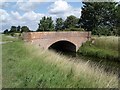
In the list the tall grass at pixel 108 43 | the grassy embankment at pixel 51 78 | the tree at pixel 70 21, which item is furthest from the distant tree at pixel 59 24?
the grassy embankment at pixel 51 78

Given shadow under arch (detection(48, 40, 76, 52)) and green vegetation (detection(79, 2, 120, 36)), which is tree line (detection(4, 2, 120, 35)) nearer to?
green vegetation (detection(79, 2, 120, 36))

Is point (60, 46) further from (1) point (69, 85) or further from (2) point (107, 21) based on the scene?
(1) point (69, 85)

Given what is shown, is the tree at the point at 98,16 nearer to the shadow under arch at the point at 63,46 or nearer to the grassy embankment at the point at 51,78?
the shadow under arch at the point at 63,46

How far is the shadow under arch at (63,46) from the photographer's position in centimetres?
5364

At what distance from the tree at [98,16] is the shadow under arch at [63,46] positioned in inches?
607

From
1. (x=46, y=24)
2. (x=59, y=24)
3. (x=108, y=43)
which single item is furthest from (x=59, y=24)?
(x=108, y=43)

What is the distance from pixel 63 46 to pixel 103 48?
682 inches

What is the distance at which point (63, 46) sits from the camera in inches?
2324

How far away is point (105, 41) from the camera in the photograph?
142ft

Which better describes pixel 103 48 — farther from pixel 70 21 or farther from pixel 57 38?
pixel 70 21

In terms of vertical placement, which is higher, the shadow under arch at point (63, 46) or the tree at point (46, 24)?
the tree at point (46, 24)

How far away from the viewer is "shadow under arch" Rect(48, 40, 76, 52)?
53638mm

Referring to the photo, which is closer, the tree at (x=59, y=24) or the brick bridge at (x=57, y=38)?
the brick bridge at (x=57, y=38)

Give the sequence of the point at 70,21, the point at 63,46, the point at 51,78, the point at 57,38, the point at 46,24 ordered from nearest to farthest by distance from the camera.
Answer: the point at 51,78 → the point at 57,38 → the point at 63,46 → the point at 46,24 → the point at 70,21
